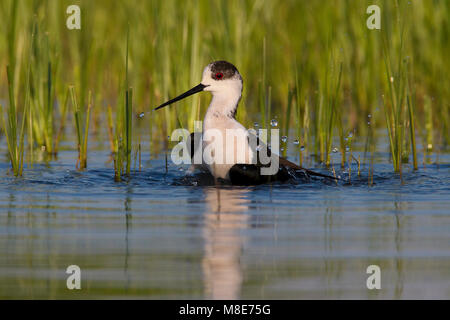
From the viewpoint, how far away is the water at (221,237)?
459cm

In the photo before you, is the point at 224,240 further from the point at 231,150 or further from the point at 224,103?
the point at 224,103

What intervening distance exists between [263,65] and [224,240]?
369 centimetres

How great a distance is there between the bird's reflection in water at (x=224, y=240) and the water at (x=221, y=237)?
0.03 feet

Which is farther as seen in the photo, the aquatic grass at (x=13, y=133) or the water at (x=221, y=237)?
the aquatic grass at (x=13, y=133)

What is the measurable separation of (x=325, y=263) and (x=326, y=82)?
4165mm

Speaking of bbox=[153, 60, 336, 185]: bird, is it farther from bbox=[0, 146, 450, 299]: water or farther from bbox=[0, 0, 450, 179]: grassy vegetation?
bbox=[0, 0, 450, 179]: grassy vegetation

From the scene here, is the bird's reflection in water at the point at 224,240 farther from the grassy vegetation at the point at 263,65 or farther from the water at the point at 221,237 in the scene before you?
the grassy vegetation at the point at 263,65

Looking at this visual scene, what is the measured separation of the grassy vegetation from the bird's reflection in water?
1258mm

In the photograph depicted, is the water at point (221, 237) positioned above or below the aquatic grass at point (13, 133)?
below

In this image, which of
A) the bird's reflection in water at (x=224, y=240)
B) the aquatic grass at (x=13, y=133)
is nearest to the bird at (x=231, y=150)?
the bird's reflection in water at (x=224, y=240)

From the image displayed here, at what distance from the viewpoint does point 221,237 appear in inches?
225

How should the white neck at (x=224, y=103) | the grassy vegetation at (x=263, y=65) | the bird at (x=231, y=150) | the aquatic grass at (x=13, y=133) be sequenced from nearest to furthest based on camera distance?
the aquatic grass at (x=13, y=133)
the bird at (x=231, y=150)
the white neck at (x=224, y=103)
the grassy vegetation at (x=263, y=65)

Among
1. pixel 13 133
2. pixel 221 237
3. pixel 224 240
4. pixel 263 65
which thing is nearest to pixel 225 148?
pixel 263 65
